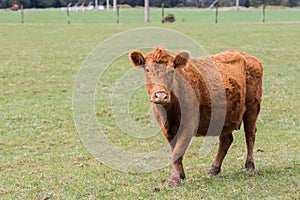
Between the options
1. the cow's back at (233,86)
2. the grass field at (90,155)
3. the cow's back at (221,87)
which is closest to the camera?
the grass field at (90,155)

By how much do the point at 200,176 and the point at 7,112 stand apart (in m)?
6.34

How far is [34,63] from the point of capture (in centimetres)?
2044

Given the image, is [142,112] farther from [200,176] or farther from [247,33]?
[247,33]

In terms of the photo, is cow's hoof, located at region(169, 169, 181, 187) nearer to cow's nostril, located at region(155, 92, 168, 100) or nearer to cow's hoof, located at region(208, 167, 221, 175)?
cow's hoof, located at region(208, 167, 221, 175)

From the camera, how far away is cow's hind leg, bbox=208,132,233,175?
7.05 metres

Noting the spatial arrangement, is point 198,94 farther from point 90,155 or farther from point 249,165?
point 90,155

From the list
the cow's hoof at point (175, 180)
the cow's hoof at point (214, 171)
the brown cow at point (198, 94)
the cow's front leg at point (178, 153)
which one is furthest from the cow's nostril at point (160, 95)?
the cow's hoof at point (214, 171)

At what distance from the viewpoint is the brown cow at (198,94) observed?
20.1ft

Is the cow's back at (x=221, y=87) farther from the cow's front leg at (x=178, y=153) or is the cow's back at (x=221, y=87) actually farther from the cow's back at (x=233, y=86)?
the cow's front leg at (x=178, y=153)

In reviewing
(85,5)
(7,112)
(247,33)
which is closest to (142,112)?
(7,112)

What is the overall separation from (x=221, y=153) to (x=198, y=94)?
0.99 meters

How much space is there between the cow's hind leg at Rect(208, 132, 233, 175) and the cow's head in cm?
127

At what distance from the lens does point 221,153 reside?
23.4ft

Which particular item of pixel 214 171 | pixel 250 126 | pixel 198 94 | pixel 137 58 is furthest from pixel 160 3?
pixel 137 58
